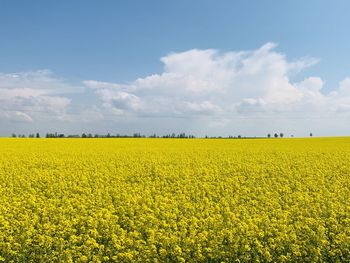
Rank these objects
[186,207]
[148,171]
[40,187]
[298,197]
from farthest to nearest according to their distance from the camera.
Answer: [148,171], [40,187], [298,197], [186,207]

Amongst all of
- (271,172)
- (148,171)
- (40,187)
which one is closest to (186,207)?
(40,187)

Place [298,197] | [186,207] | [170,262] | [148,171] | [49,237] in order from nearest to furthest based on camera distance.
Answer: [170,262], [49,237], [186,207], [298,197], [148,171]

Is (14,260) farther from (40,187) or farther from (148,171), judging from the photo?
(148,171)

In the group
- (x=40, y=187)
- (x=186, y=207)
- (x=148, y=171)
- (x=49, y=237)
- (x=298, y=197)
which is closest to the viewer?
(x=49, y=237)

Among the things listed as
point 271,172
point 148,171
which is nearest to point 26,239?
point 148,171

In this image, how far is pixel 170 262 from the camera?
28.6ft

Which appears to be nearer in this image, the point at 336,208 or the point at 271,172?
the point at 336,208

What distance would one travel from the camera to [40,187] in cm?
1666

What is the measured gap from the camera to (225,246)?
915 cm

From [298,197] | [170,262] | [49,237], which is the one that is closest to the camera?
[170,262]

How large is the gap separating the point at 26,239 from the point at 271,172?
1495cm

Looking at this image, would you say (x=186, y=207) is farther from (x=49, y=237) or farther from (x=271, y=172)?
(x=271, y=172)

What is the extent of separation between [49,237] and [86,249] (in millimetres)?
1119

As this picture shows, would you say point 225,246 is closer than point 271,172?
Yes
